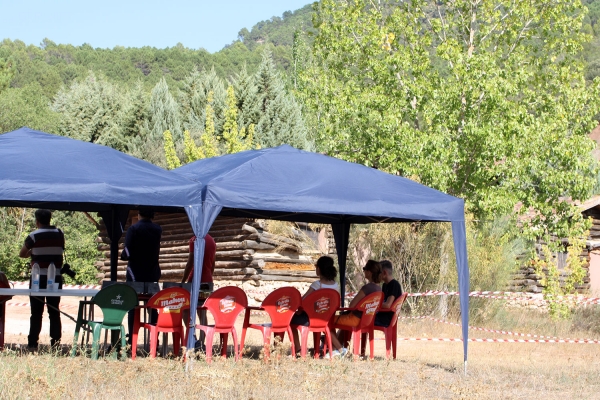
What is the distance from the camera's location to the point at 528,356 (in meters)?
12.6

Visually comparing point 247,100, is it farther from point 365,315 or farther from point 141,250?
point 365,315

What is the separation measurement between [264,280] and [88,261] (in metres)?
7.65

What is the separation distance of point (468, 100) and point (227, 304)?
40.4 ft

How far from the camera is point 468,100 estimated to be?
19.7m

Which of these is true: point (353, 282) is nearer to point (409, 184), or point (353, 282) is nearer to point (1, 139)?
point (409, 184)

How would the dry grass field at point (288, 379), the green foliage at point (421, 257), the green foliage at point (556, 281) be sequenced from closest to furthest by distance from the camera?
the dry grass field at point (288, 379) → the green foliage at point (556, 281) → the green foliage at point (421, 257)

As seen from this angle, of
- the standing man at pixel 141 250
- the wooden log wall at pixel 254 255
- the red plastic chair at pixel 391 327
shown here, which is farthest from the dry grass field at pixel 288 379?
the wooden log wall at pixel 254 255

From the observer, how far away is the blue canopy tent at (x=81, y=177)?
791 centimetres

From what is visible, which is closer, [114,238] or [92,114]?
[114,238]

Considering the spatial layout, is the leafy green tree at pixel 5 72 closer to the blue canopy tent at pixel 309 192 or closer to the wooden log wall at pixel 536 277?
the wooden log wall at pixel 536 277

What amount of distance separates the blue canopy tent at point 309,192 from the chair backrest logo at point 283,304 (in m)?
1.04

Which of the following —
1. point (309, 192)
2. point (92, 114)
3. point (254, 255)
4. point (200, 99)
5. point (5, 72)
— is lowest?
point (254, 255)

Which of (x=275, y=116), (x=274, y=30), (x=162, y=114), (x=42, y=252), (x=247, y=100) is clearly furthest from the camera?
(x=274, y=30)

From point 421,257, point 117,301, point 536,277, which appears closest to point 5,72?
point 536,277
